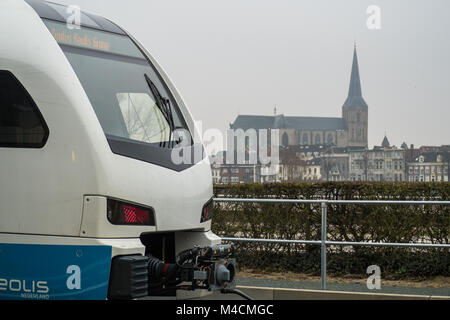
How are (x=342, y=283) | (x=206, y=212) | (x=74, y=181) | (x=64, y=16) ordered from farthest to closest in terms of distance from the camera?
(x=342, y=283)
(x=206, y=212)
(x=64, y=16)
(x=74, y=181)

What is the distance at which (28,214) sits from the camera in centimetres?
564

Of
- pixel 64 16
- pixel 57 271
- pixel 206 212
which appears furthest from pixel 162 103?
pixel 57 271

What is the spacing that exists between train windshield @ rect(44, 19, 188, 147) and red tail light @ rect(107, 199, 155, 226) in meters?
0.57

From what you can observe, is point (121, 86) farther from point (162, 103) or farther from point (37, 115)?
point (37, 115)

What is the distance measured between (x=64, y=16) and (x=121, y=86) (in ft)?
2.42

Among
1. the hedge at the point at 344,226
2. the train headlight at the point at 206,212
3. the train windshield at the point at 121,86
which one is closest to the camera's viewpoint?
the train windshield at the point at 121,86

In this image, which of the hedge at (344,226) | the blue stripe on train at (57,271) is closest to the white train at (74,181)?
the blue stripe on train at (57,271)

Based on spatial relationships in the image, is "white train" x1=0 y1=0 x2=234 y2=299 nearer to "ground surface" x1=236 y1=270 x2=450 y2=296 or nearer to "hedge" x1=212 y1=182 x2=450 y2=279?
"ground surface" x1=236 y1=270 x2=450 y2=296

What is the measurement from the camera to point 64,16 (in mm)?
6250

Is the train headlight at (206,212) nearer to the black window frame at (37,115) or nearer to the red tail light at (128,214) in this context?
the red tail light at (128,214)

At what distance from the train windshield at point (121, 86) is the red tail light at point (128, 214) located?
0.57 meters

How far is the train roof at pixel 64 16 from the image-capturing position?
6070 mm
